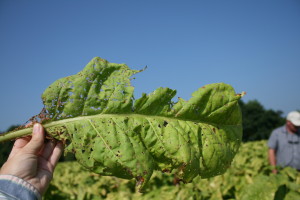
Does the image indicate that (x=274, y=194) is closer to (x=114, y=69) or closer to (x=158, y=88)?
(x=158, y=88)

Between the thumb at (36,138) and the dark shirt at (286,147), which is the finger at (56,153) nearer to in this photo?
the thumb at (36,138)

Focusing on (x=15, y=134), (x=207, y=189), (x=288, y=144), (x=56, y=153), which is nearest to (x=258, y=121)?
(x=288, y=144)

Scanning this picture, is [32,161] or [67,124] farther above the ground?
[67,124]

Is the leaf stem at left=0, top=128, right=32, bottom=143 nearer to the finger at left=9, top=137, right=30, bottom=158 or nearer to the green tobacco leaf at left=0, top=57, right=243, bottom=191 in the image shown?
the green tobacco leaf at left=0, top=57, right=243, bottom=191

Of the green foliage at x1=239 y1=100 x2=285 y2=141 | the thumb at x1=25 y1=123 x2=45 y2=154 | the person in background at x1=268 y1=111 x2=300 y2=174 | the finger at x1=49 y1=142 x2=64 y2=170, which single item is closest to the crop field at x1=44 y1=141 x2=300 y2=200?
the person in background at x1=268 y1=111 x2=300 y2=174

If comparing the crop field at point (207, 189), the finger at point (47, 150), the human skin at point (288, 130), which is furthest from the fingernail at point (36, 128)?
the human skin at point (288, 130)

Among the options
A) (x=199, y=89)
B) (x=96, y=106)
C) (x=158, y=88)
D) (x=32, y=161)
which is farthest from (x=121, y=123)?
(x=32, y=161)
